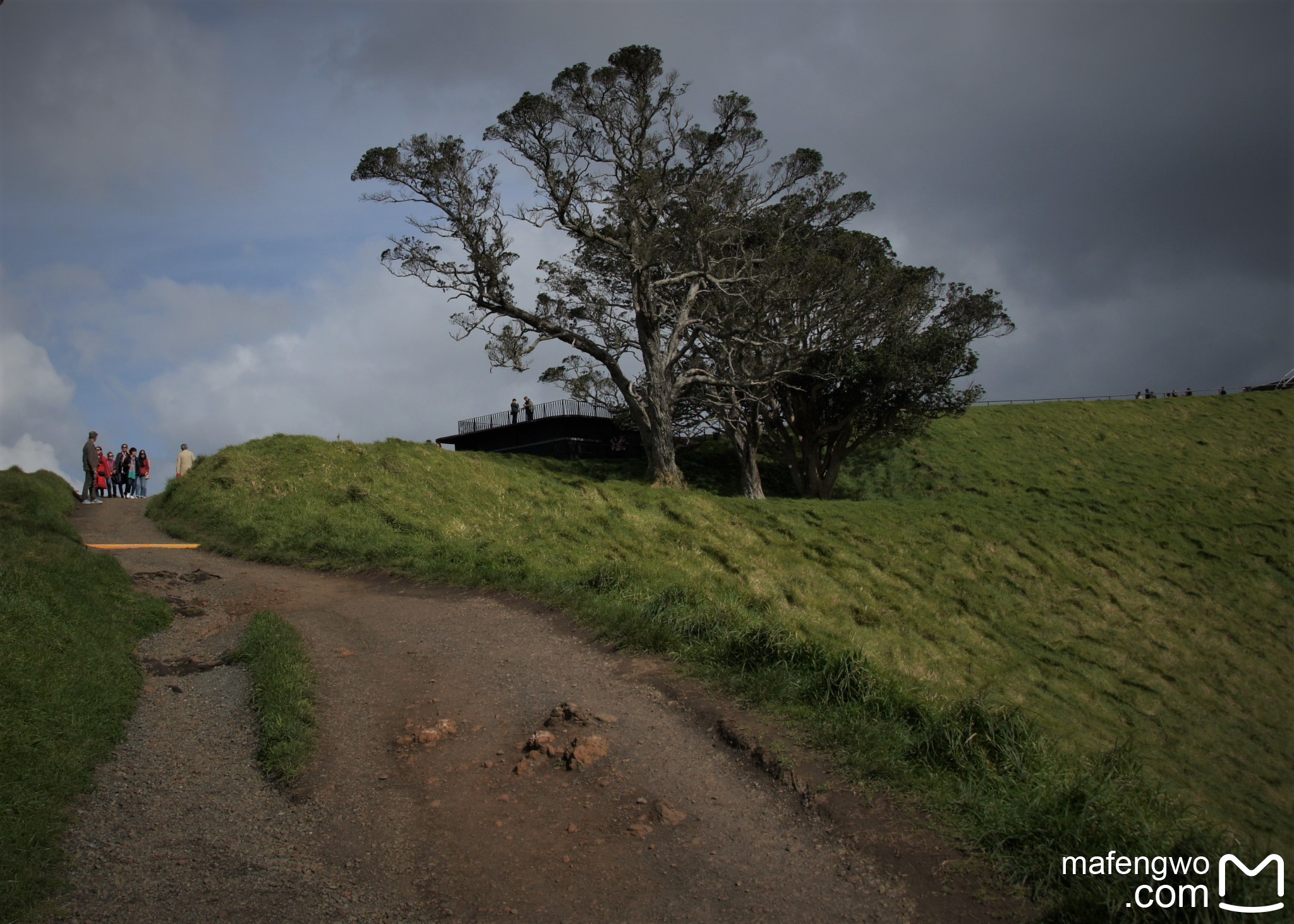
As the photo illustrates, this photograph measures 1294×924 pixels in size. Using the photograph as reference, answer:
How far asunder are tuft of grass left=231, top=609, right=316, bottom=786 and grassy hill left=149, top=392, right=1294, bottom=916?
3.14 m

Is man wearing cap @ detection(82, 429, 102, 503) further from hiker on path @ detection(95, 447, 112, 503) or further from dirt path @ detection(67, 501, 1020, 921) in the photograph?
dirt path @ detection(67, 501, 1020, 921)

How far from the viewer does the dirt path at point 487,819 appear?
4.85 metres

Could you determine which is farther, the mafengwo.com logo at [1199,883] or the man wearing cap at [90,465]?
the man wearing cap at [90,465]

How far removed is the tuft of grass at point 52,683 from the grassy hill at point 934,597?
4038 mm

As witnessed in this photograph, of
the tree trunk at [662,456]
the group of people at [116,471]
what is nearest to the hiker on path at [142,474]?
the group of people at [116,471]

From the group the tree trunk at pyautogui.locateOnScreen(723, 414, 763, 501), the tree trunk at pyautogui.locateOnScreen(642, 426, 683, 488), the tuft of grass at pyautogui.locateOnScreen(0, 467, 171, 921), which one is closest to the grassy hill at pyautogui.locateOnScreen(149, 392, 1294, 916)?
the tree trunk at pyautogui.locateOnScreen(642, 426, 683, 488)

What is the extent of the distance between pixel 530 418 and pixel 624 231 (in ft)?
45.3

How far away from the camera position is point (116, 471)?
29734 mm

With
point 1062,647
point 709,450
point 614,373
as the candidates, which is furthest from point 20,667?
point 709,450

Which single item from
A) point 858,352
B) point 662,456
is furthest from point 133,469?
point 858,352

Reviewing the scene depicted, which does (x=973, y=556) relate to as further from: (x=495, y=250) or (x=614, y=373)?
(x=495, y=250)

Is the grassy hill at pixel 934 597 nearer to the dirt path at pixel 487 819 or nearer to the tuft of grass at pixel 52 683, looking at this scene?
the dirt path at pixel 487 819

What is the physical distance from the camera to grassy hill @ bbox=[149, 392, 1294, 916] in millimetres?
6621

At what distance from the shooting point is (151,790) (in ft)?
20.2
